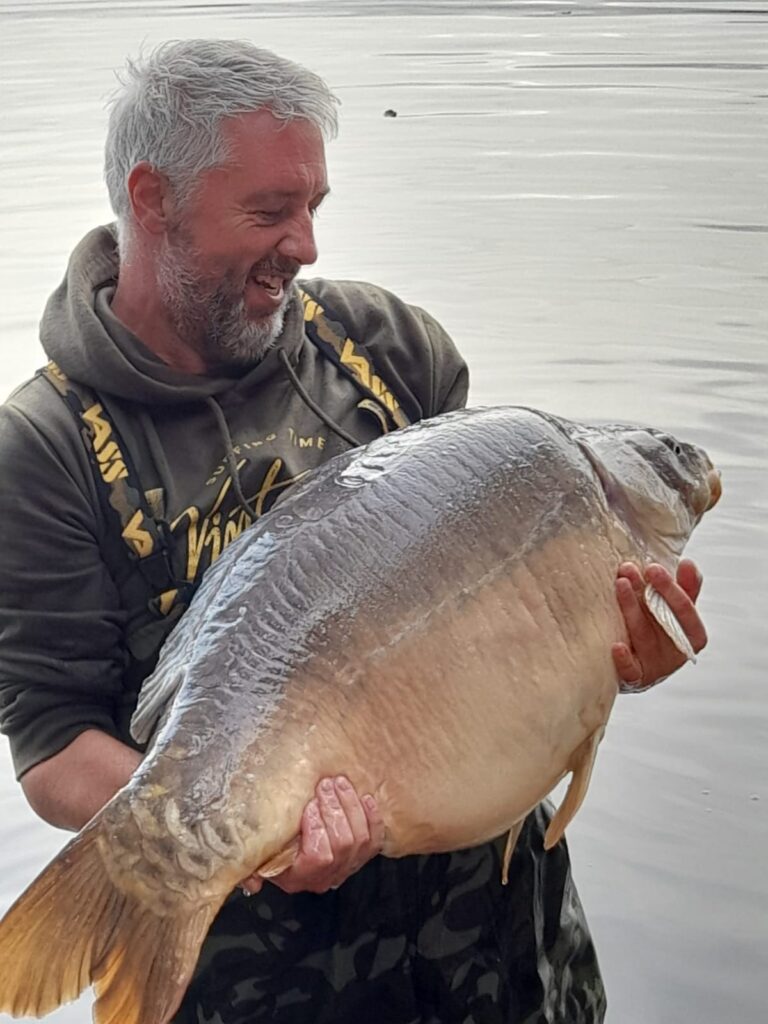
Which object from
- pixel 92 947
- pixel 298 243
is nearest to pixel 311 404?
pixel 298 243

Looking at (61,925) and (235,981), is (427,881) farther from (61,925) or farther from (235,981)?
(61,925)

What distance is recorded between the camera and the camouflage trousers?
345 centimetres

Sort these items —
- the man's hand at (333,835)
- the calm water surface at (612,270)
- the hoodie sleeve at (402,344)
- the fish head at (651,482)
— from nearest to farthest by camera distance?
the man's hand at (333,835)
the fish head at (651,482)
the hoodie sleeve at (402,344)
the calm water surface at (612,270)

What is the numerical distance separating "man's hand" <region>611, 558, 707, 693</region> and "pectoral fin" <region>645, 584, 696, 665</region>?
0.02m

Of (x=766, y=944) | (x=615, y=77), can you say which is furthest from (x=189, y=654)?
(x=615, y=77)

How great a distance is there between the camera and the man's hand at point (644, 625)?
10.2 ft

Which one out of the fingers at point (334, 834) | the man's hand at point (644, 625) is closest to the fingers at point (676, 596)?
the man's hand at point (644, 625)

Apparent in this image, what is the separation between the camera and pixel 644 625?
3.11 metres

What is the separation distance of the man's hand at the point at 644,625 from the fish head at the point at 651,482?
120mm

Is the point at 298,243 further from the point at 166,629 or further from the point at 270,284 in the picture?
the point at 166,629

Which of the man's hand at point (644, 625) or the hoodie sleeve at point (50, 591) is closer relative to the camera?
the man's hand at point (644, 625)

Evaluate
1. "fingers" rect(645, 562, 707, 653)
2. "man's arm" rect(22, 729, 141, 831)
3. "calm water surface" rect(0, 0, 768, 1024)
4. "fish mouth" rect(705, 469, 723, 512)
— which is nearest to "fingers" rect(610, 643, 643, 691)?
"fingers" rect(645, 562, 707, 653)

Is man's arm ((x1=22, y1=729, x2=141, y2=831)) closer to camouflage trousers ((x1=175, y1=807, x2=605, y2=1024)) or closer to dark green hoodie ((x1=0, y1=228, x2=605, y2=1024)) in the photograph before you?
dark green hoodie ((x1=0, y1=228, x2=605, y2=1024))

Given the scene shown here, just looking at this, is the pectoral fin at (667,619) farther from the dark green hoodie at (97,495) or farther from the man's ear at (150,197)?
the man's ear at (150,197)
